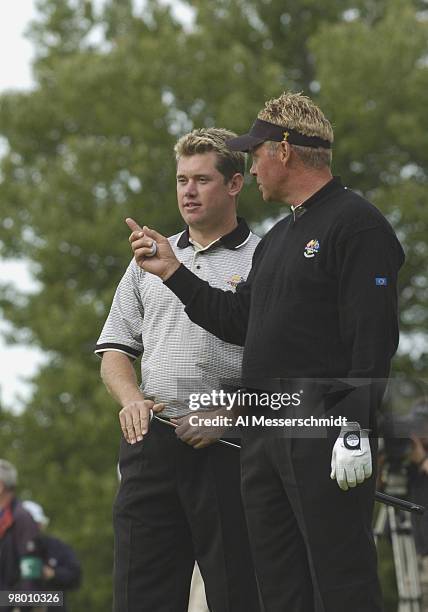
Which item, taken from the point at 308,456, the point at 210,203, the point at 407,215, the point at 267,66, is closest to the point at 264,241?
the point at 210,203

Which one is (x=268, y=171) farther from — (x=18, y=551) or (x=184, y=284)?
(x=18, y=551)

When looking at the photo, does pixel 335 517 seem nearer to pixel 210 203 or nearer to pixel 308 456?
pixel 308 456

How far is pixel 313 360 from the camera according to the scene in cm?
452

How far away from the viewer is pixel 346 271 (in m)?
4.43

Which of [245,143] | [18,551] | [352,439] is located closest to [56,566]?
[18,551]

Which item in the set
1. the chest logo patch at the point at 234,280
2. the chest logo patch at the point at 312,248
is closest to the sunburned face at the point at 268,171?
the chest logo patch at the point at 312,248

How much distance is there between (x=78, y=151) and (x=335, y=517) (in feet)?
60.3

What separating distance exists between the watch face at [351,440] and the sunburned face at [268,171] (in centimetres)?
106

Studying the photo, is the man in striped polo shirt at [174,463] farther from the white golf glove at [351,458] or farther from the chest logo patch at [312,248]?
the white golf glove at [351,458]

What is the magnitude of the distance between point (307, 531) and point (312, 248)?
97 centimetres

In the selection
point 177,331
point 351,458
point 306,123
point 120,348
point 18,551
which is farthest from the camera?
point 18,551

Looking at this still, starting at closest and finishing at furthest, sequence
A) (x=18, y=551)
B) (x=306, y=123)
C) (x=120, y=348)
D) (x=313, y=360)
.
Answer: (x=313, y=360)
(x=306, y=123)
(x=120, y=348)
(x=18, y=551)

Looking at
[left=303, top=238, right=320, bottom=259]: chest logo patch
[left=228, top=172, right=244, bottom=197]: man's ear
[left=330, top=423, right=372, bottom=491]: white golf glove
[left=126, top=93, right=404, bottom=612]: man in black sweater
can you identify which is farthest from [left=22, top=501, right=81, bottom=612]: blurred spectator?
[left=330, top=423, right=372, bottom=491]: white golf glove

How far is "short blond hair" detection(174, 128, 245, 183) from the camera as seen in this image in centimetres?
546
